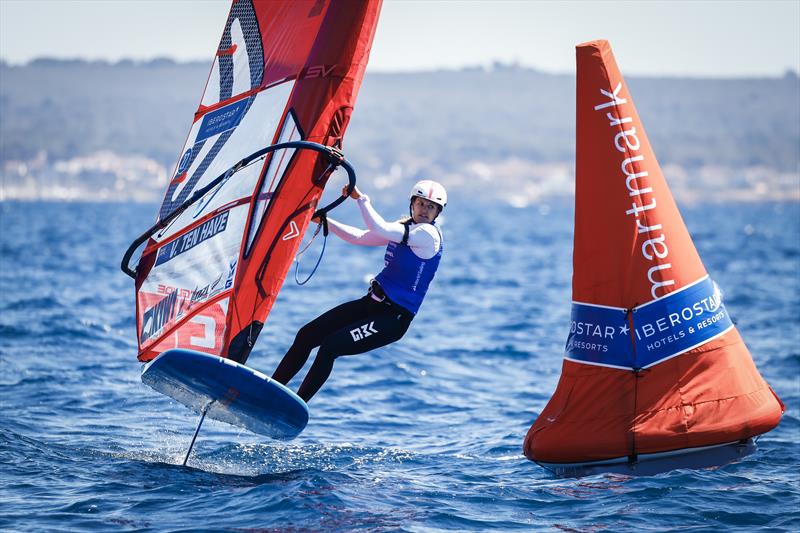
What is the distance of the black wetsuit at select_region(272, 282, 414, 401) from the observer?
25.2 feet

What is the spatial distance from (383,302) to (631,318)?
1.91 m

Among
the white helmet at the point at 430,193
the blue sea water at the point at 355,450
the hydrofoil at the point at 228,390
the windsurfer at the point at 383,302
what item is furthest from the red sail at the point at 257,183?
the blue sea water at the point at 355,450

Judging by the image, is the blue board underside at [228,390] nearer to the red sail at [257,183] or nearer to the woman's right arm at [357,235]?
the red sail at [257,183]

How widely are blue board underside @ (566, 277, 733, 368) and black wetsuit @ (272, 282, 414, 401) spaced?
1.40 metres

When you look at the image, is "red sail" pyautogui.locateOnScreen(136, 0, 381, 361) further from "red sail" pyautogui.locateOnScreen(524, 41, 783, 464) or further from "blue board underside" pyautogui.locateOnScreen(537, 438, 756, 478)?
"blue board underside" pyautogui.locateOnScreen(537, 438, 756, 478)

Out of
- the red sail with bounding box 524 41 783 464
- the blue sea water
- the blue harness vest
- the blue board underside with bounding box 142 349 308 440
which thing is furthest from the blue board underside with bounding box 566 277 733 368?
the blue board underside with bounding box 142 349 308 440

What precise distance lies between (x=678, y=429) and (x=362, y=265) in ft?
88.6

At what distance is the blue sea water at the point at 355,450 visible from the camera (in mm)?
6820

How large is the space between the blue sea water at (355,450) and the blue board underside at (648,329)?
37.1 inches

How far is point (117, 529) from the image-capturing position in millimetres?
6316

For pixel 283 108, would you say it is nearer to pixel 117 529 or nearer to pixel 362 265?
pixel 117 529

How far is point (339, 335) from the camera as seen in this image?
7.75 metres

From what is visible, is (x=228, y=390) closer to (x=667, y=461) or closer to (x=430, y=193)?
(x=430, y=193)

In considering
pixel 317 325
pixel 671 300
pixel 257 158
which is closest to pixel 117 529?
pixel 317 325
